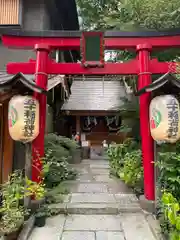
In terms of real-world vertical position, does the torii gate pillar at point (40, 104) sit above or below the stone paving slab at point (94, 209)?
above

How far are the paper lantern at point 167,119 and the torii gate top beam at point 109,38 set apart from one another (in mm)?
2099

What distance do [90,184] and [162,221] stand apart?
11.6ft

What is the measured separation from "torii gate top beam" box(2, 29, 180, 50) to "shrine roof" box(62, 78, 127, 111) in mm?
5763

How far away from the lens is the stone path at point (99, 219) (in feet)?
13.0

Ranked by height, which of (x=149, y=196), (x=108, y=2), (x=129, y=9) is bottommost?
(x=149, y=196)

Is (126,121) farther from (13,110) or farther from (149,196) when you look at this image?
(13,110)

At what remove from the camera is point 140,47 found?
17.8 ft

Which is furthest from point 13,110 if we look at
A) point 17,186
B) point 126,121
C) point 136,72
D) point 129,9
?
point 129,9

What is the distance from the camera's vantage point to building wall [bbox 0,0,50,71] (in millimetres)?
8719

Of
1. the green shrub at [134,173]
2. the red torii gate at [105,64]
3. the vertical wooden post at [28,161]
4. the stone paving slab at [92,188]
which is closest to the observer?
the vertical wooden post at [28,161]

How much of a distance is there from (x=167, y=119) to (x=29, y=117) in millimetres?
2815

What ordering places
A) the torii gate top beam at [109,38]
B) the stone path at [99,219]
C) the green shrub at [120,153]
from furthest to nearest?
the green shrub at [120,153] < the torii gate top beam at [109,38] < the stone path at [99,219]

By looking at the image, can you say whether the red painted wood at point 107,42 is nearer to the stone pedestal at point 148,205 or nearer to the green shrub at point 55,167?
the green shrub at point 55,167

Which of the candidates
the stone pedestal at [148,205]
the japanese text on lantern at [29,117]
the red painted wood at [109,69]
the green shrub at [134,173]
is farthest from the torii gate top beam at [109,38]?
the stone pedestal at [148,205]
